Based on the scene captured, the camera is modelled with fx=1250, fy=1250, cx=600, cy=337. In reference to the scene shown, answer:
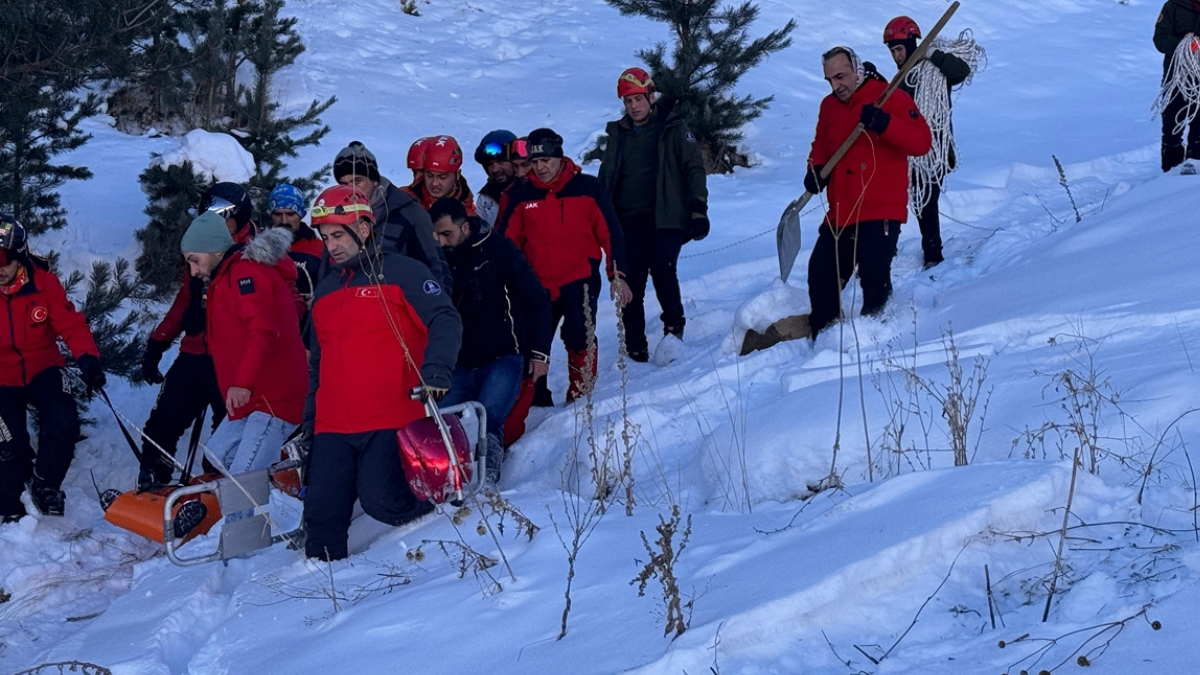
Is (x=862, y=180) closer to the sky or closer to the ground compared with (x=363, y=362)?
closer to the sky

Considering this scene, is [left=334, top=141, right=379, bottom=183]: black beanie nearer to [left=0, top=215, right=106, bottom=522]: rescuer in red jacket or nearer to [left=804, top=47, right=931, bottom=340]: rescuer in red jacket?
[left=0, top=215, right=106, bottom=522]: rescuer in red jacket

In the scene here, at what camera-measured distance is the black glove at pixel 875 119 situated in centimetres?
615

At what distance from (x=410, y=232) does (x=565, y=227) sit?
1.44 meters

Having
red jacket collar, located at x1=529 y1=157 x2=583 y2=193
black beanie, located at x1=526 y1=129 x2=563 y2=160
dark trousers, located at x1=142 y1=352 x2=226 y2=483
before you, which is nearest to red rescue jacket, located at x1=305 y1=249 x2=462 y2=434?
dark trousers, located at x1=142 y1=352 x2=226 y2=483

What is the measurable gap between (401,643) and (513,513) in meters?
0.73

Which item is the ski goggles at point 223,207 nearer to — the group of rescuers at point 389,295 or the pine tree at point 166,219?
the group of rescuers at point 389,295

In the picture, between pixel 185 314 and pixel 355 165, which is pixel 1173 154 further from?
pixel 185 314

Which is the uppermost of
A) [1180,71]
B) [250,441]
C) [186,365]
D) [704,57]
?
[704,57]

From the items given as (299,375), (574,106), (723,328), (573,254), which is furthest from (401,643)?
(574,106)

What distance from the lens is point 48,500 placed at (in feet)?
21.6

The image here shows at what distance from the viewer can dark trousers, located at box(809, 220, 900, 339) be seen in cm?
650

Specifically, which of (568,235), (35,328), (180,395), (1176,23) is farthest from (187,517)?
(1176,23)

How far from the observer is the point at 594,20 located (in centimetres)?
2062

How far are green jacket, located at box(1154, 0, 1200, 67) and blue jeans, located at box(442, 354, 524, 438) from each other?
228 inches
